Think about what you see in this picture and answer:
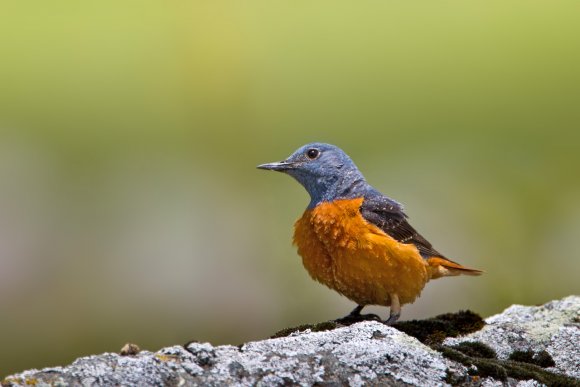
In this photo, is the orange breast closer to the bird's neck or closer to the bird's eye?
the bird's neck

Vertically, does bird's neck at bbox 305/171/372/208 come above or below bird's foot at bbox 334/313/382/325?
above

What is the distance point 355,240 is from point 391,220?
1.69 ft

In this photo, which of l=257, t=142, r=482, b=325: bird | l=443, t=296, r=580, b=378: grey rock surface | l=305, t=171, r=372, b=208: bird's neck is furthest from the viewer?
l=305, t=171, r=372, b=208: bird's neck

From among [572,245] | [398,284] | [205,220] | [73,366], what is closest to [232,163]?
[205,220]

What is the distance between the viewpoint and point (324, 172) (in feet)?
25.6

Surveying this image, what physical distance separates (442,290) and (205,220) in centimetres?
391

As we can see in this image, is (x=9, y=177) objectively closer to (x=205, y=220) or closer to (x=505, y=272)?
(x=205, y=220)

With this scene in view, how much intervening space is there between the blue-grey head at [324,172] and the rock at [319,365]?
2311 millimetres

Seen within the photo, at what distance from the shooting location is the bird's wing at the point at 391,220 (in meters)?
7.33

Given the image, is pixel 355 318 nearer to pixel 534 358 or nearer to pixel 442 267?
pixel 442 267

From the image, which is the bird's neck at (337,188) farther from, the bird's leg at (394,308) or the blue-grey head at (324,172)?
the bird's leg at (394,308)

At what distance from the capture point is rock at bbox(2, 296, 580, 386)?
13.4 ft

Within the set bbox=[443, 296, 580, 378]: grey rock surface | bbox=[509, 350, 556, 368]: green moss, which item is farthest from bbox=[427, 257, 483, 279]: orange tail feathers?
bbox=[509, 350, 556, 368]: green moss

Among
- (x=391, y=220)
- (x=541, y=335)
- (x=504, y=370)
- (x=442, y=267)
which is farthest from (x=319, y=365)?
(x=442, y=267)
